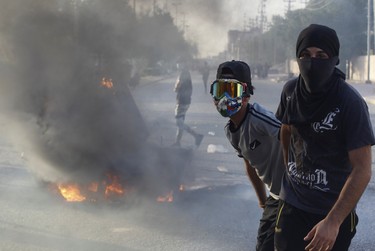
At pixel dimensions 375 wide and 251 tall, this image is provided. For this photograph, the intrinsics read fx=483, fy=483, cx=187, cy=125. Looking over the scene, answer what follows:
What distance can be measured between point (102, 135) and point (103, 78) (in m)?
1.02

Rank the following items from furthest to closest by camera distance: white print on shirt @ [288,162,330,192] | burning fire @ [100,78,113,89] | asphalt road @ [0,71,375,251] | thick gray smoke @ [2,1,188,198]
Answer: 1. burning fire @ [100,78,113,89]
2. thick gray smoke @ [2,1,188,198]
3. asphalt road @ [0,71,375,251]
4. white print on shirt @ [288,162,330,192]

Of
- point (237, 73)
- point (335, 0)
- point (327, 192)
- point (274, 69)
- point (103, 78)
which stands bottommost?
point (274, 69)

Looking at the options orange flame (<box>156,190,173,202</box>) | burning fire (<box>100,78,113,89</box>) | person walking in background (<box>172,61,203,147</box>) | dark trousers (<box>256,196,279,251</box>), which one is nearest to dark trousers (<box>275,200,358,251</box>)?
dark trousers (<box>256,196,279,251</box>)

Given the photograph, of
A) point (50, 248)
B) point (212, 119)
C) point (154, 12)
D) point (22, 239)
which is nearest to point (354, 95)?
point (50, 248)

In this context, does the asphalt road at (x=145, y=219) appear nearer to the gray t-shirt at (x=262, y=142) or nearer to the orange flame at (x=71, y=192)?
the orange flame at (x=71, y=192)

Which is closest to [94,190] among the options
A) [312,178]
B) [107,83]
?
[107,83]

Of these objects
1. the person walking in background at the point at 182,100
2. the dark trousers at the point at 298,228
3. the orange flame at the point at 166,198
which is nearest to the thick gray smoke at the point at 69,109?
the orange flame at the point at 166,198

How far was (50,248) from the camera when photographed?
385 cm

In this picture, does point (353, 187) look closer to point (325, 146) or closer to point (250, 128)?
point (325, 146)

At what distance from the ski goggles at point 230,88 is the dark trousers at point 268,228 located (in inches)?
24.7

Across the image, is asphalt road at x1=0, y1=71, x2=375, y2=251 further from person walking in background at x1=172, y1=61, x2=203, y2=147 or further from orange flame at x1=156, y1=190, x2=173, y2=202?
person walking in background at x1=172, y1=61, x2=203, y2=147

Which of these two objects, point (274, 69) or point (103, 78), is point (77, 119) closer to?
point (103, 78)

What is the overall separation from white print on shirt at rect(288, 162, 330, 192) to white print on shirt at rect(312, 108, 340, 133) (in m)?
0.19

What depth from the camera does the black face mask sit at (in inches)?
78.2
